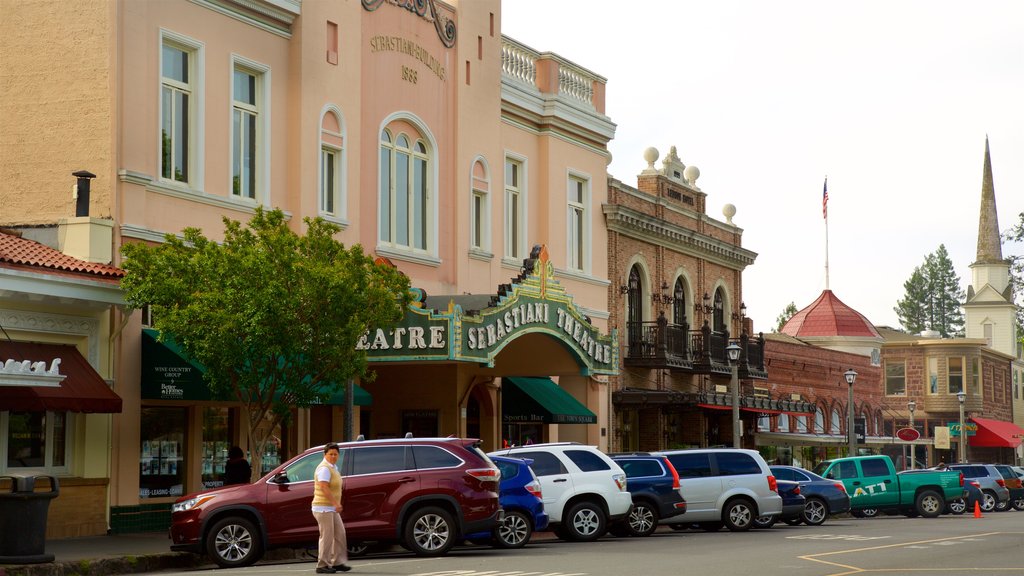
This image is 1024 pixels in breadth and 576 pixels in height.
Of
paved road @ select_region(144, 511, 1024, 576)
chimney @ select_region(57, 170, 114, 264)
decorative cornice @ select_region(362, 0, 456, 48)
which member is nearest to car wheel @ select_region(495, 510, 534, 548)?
paved road @ select_region(144, 511, 1024, 576)

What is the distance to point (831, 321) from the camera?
65000mm

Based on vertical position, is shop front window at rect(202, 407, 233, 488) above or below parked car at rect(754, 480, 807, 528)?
above

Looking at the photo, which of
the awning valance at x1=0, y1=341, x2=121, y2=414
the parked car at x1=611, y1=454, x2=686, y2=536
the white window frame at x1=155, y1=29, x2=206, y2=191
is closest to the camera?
the awning valance at x1=0, y1=341, x2=121, y2=414

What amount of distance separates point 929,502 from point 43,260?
74.6 feet

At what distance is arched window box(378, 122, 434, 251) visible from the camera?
1220 inches

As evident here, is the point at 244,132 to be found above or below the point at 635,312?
above

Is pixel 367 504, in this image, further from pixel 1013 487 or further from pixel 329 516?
pixel 1013 487

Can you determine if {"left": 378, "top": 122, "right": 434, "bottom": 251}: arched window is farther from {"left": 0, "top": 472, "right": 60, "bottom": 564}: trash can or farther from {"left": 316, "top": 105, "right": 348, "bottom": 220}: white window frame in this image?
{"left": 0, "top": 472, "right": 60, "bottom": 564}: trash can

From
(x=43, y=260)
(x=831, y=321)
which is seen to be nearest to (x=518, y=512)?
(x=43, y=260)

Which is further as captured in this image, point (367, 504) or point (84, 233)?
point (84, 233)

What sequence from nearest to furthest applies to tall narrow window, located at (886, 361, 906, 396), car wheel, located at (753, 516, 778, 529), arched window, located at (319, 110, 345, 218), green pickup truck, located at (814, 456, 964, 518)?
car wheel, located at (753, 516, 778, 529) → arched window, located at (319, 110, 345, 218) → green pickup truck, located at (814, 456, 964, 518) → tall narrow window, located at (886, 361, 906, 396)

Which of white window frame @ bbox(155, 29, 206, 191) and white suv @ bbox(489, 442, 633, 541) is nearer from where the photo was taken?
white suv @ bbox(489, 442, 633, 541)

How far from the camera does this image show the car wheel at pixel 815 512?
3125cm

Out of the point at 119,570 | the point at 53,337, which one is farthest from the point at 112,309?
the point at 119,570
